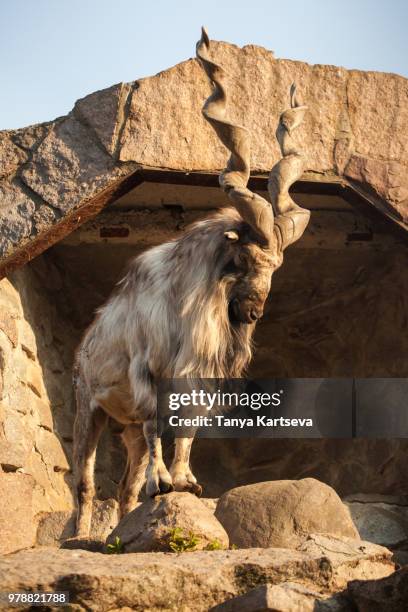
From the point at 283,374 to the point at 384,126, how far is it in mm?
2257

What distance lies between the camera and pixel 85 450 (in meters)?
7.48

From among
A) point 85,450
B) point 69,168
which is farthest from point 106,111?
point 85,450

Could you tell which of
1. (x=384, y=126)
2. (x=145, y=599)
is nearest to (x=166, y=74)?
(x=384, y=126)

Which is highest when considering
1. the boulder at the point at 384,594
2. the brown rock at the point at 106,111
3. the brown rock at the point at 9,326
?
the brown rock at the point at 106,111

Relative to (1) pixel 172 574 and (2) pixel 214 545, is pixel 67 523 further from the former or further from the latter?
(1) pixel 172 574

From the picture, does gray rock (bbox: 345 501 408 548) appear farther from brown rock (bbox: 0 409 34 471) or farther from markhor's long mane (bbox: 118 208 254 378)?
brown rock (bbox: 0 409 34 471)

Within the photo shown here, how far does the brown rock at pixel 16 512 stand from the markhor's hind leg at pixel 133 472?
0.54 metres

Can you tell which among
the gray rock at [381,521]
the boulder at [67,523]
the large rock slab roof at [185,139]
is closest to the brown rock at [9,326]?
the large rock slab roof at [185,139]

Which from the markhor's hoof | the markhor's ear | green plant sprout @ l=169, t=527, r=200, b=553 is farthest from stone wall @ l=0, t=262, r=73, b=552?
the markhor's ear

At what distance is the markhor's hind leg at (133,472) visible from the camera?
7332 millimetres

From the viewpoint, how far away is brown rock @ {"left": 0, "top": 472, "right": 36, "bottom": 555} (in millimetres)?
7023

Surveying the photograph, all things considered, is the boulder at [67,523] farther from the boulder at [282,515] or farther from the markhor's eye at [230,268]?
the markhor's eye at [230,268]

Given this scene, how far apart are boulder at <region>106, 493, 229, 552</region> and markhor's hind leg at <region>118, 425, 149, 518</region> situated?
51.2 inches

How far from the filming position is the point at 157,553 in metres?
5.61
